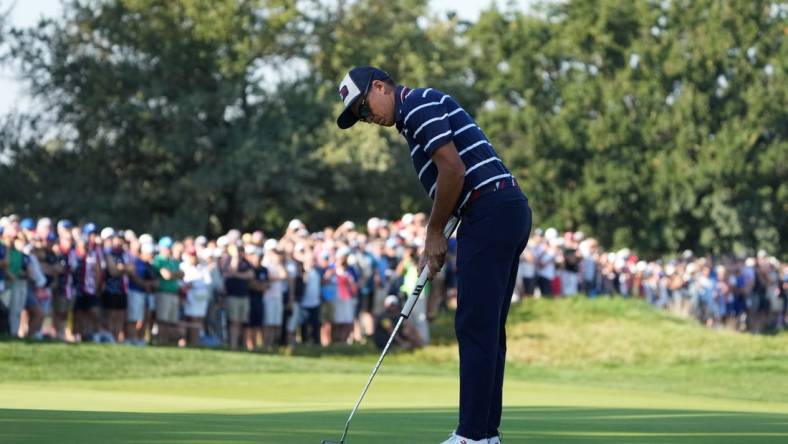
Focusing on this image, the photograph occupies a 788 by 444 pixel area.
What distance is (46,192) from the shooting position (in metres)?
48.6

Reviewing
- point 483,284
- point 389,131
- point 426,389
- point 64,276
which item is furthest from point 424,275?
point 389,131

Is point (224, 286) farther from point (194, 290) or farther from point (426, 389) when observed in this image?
point (426, 389)

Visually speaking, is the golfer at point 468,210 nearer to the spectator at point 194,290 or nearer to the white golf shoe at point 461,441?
the white golf shoe at point 461,441

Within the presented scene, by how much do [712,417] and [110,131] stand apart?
42.0 m

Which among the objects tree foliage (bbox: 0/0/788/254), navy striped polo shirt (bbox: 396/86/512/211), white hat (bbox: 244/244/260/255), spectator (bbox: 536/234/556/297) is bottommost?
navy striped polo shirt (bbox: 396/86/512/211)

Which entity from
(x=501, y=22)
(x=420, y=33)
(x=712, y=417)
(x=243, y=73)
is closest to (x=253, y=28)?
(x=243, y=73)

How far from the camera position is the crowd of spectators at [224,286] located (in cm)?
2191

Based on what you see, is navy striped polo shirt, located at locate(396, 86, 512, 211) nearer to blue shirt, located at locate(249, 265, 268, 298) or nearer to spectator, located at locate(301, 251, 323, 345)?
blue shirt, located at locate(249, 265, 268, 298)

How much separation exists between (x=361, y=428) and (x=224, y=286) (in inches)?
651

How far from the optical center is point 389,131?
55.0m

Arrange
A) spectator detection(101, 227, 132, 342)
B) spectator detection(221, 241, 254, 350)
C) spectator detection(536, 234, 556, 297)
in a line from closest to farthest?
spectator detection(101, 227, 132, 342), spectator detection(221, 241, 254, 350), spectator detection(536, 234, 556, 297)

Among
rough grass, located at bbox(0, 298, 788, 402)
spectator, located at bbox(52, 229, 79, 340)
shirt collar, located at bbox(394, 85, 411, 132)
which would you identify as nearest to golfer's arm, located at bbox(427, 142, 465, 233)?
shirt collar, located at bbox(394, 85, 411, 132)

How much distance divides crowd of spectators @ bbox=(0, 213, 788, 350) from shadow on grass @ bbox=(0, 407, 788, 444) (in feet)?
39.7

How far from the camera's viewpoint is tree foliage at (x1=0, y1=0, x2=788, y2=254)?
49312 mm
